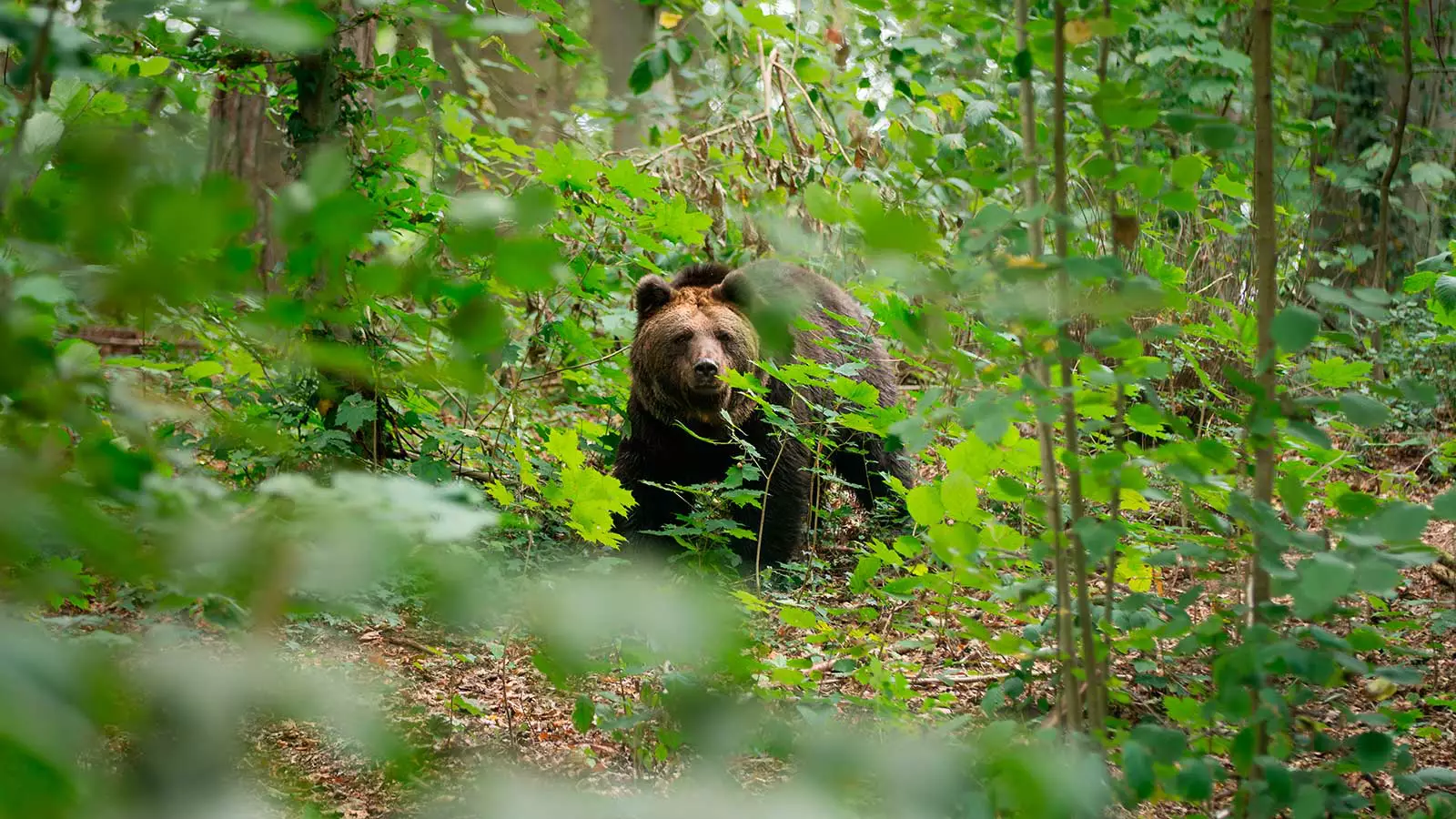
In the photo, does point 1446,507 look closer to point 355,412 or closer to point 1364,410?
point 1364,410

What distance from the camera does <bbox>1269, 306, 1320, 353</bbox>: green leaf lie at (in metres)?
1.61

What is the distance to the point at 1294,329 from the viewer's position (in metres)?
1.64

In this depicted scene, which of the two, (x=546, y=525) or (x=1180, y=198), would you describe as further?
(x=546, y=525)

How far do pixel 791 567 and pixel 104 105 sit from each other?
4.00 meters

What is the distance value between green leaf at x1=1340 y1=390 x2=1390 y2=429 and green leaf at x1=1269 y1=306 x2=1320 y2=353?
17 cm

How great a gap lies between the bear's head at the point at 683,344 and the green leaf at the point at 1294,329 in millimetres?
5530

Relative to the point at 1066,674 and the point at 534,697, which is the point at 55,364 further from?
the point at 534,697

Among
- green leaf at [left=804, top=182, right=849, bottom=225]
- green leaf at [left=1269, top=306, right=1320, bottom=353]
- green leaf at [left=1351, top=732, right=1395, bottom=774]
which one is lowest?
green leaf at [left=1351, top=732, right=1395, bottom=774]

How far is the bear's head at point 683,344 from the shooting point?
23.8 feet

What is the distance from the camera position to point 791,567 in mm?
5879

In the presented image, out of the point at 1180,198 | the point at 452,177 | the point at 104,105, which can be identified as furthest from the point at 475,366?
the point at 452,177

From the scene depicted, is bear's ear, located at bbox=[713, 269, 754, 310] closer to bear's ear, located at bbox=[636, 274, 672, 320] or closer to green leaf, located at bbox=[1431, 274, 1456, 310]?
bear's ear, located at bbox=[636, 274, 672, 320]

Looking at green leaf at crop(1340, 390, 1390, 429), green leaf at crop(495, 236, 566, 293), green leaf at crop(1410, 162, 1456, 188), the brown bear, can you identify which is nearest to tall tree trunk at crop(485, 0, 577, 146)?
the brown bear

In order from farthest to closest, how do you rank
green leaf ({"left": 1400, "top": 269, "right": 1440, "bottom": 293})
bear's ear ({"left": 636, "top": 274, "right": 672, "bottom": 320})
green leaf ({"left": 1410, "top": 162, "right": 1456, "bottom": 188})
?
1. green leaf ({"left": 1410, "top": 162, "right": 1456, "bottom": 188})
2. bear's ear ({"left": 636, "top": 274, "right": 672, "bottom": 320})
3. green leaf ({"left": 1400, "top": 269, "right": 1440, "bottom": 293})
